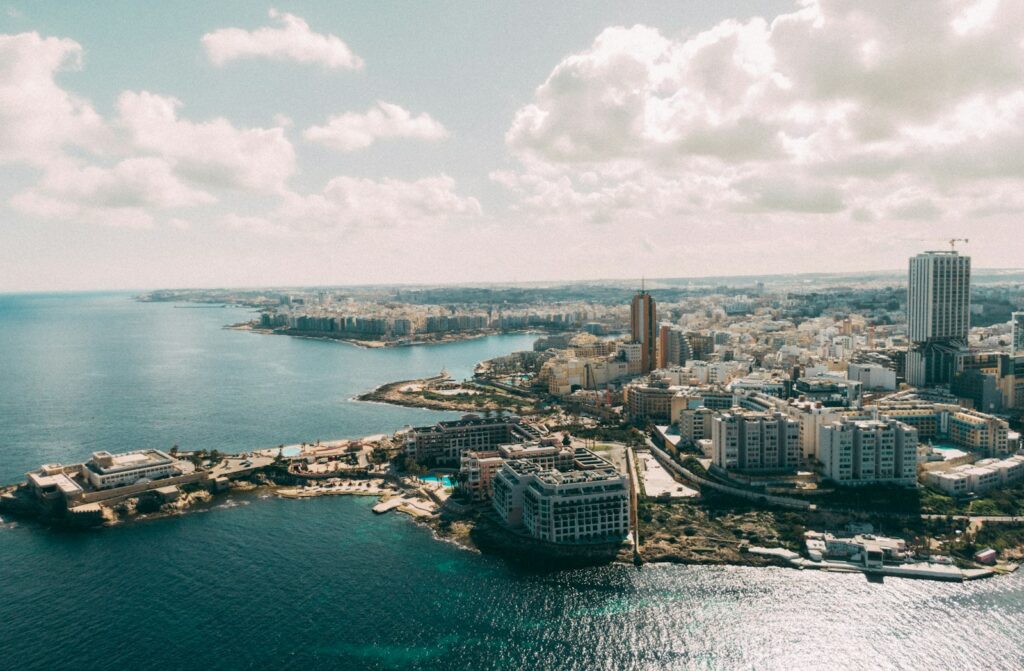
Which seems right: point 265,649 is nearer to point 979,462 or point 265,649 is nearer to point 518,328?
point 979,462

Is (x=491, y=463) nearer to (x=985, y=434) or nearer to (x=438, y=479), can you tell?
(x=438, y=479)

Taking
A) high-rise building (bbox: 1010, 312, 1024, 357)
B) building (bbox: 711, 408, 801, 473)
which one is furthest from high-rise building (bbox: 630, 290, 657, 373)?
building (bbox: 711, 408, 801, 473)

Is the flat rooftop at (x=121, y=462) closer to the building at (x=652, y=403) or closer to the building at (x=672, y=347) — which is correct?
the building at (x=652, y=403)

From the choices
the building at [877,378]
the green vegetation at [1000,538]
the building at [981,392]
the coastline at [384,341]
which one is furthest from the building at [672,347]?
the coastline at [384,341]

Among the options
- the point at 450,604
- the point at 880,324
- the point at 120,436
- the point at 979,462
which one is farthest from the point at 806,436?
the point at 880,324

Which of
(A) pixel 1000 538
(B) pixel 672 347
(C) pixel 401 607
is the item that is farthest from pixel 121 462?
(B) pixel 672 347

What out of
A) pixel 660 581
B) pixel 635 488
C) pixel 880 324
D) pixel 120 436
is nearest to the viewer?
pixel 660 581
